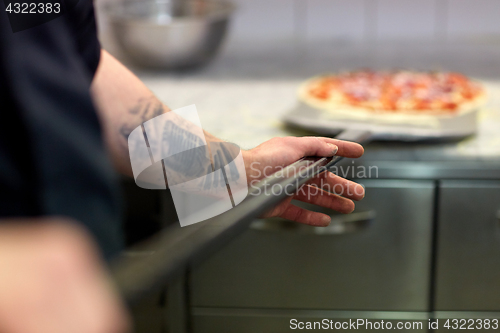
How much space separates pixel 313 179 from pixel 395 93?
0.53m

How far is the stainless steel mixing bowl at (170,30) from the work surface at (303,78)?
1.8 inches

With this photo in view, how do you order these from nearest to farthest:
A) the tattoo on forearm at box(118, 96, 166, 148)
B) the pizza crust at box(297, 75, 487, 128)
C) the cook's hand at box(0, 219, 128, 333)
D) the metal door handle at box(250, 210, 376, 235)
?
1. the cook's hand at box(0, 219, 128, 333)
2. the tattoo on forearm at box(118, 96, 166, 148)
3. the metal door handle at box(250, 210, 376, 235)
4. the pizza crust at box(297, 75, 487, 128)

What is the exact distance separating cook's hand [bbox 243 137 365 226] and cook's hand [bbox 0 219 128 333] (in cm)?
13

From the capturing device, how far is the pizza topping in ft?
2.29

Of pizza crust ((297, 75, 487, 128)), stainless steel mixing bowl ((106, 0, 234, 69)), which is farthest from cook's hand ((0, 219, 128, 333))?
stainless steel mixing bowl ((106, 0, 234, 69))

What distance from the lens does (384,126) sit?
0.61 meters

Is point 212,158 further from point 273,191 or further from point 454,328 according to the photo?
point 454,328

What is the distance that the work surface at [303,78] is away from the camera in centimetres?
56

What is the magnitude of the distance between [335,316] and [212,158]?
0.15m

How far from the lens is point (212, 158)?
0.99ft

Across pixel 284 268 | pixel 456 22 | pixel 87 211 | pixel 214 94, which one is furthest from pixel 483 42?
pixel 87 211

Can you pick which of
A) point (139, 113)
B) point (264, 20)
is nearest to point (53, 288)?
point (139, 113)

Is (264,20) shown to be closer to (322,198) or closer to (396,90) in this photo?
(396,90)

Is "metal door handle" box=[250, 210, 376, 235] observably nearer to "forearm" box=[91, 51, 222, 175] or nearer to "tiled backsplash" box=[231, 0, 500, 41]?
"forearm" box=[91, 51, 222, 175]
